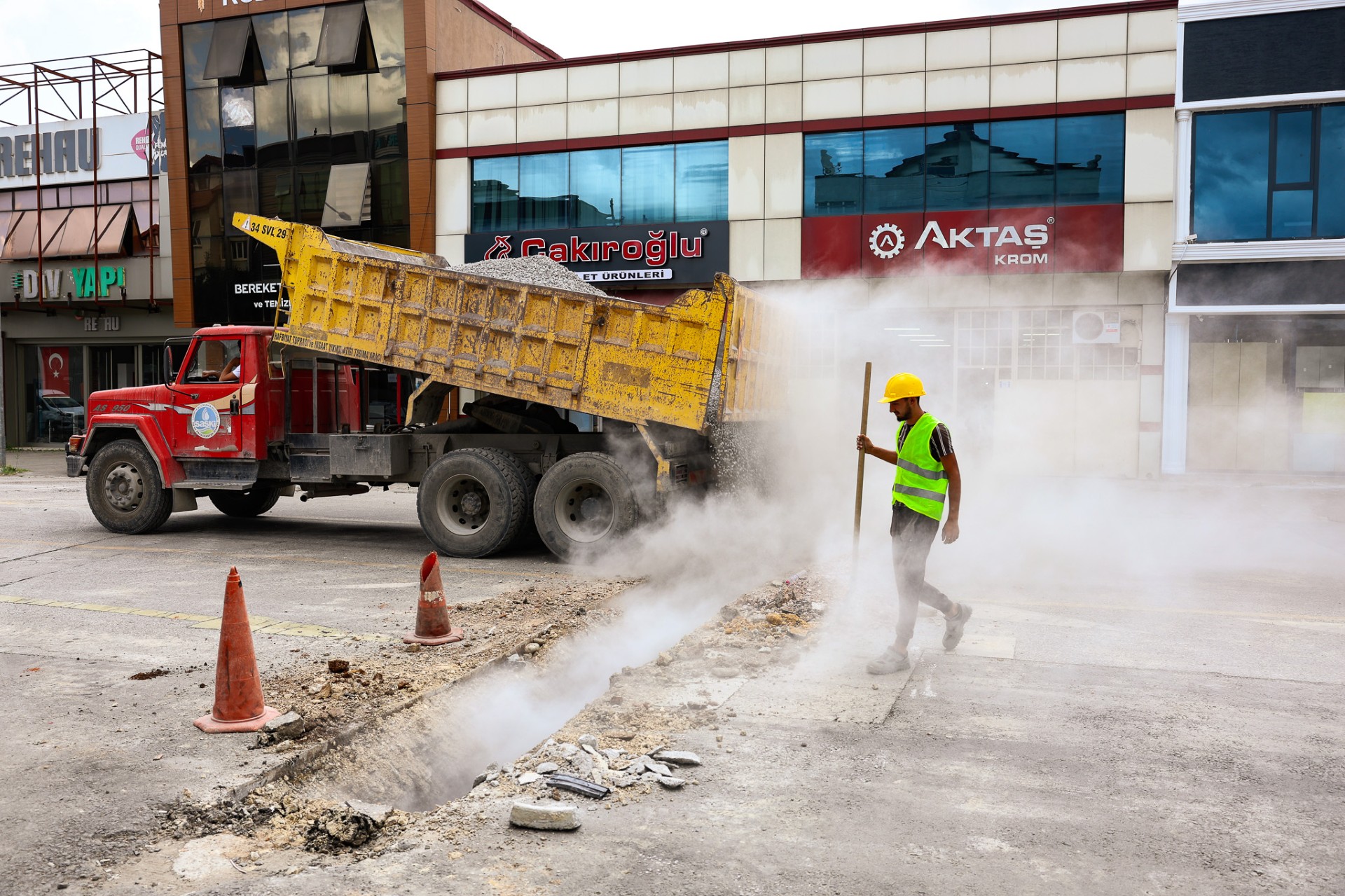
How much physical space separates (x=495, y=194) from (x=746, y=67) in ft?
20.9

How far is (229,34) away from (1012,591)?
2437 centimetres

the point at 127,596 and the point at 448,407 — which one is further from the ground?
the point at 448,407

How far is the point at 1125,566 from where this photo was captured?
9680 mm

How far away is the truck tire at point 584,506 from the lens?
970cm

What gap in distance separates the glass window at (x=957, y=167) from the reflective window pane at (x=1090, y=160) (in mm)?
1332

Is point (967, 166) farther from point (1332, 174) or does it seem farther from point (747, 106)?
point (1332, 174)

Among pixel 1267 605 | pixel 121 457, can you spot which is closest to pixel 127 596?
pixel 121 457

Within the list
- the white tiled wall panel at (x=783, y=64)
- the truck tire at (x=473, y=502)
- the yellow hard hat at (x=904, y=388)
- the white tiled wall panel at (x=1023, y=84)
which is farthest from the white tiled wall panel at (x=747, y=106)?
the yellow hard hat at (x=904, y=388)

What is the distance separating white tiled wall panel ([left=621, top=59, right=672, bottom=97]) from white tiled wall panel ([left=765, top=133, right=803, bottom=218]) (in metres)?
2.62

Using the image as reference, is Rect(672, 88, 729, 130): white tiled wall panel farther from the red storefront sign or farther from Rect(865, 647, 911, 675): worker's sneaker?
Rect(865, 647, 911, 675): worker's sneaker

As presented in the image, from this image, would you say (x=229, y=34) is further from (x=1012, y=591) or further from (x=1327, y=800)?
(x=1327, y=800)

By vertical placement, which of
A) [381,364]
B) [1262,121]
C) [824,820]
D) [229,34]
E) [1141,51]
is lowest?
[824,820]

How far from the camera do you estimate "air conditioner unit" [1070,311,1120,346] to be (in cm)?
1892

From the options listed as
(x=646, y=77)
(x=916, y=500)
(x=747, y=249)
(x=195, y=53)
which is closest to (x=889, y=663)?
(x=916, y=500)
